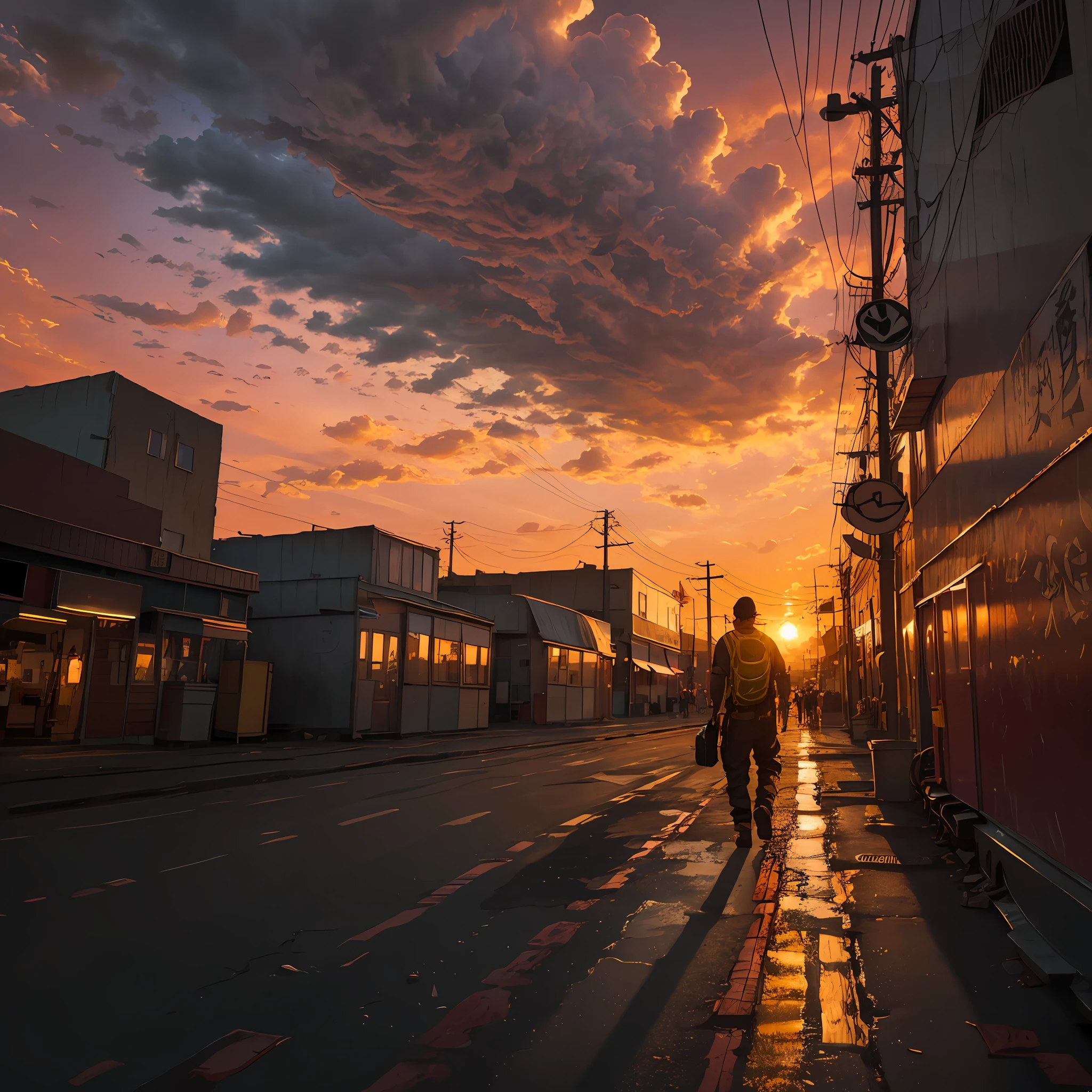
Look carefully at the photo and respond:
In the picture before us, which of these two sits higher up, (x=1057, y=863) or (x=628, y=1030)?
(x=1057, y=863)

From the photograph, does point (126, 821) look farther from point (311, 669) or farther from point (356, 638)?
point (311, 669)

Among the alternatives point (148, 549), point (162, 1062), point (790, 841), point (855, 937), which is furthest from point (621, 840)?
point (148, 549)

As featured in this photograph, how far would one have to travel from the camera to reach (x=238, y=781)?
13422mm

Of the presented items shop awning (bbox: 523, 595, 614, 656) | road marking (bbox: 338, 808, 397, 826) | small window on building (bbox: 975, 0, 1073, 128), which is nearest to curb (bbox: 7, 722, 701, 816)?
road marking (bbox: 338, 808, 397, 826)

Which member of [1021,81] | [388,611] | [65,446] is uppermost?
[65,446]

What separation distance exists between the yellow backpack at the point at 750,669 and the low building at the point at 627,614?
49262mm

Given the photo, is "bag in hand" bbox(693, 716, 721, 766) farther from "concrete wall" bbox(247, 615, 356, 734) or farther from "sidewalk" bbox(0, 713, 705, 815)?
"concrete wall" bbox(247, 615, 356, 734)

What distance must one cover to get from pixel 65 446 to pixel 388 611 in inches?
470

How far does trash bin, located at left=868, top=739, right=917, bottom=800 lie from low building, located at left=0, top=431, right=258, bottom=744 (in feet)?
49.3

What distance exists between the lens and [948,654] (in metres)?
7.57

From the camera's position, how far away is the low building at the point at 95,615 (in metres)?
17.5

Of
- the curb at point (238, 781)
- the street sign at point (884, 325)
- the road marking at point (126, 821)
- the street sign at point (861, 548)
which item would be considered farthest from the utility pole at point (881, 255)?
the road marking at point (126, 821)

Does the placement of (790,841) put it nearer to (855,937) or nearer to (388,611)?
(855,937)

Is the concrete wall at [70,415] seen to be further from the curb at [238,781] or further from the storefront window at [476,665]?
the curb at [238,781]
